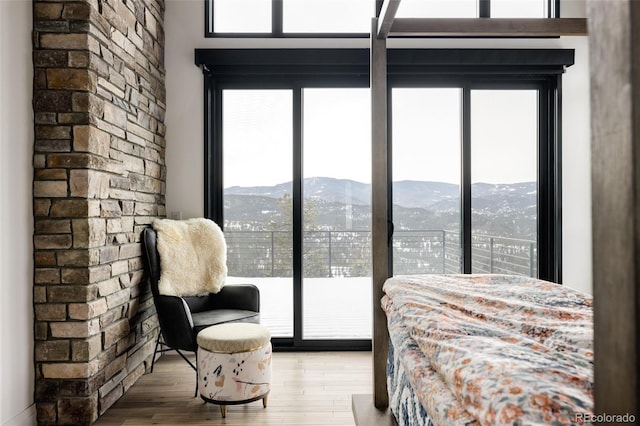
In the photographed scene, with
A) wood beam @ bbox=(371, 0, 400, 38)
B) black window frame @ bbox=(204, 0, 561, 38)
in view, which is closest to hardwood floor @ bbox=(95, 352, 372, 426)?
wood beam @ bbox=(371, 0, 400, 38)

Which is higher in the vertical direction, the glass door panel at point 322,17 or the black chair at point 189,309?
the glass door panel at point 322,17

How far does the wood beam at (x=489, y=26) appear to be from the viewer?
2.19 m

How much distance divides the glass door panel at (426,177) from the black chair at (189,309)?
1.33m

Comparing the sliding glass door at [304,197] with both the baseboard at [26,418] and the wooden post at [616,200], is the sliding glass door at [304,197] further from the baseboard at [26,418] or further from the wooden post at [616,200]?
the wooden post at [616,200]

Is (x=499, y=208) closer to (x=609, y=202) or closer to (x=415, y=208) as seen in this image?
(x=415, y=208)

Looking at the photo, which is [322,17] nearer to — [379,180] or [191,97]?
[191,97]

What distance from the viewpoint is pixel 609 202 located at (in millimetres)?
493

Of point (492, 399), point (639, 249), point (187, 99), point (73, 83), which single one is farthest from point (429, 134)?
point (639, 249)

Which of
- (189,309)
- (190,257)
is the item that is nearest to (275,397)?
(189,309)

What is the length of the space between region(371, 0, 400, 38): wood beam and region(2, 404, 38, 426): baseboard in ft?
8.51

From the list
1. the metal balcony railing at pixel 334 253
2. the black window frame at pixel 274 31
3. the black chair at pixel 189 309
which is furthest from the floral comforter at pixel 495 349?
the black window frame at pixel 274 31

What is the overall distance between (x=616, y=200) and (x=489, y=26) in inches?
81.1

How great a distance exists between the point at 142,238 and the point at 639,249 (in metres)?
3.01

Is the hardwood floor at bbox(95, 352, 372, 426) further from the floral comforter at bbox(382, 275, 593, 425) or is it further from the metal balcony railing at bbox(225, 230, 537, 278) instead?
the floral comforter at bbox(382, 275, 593, 425)
